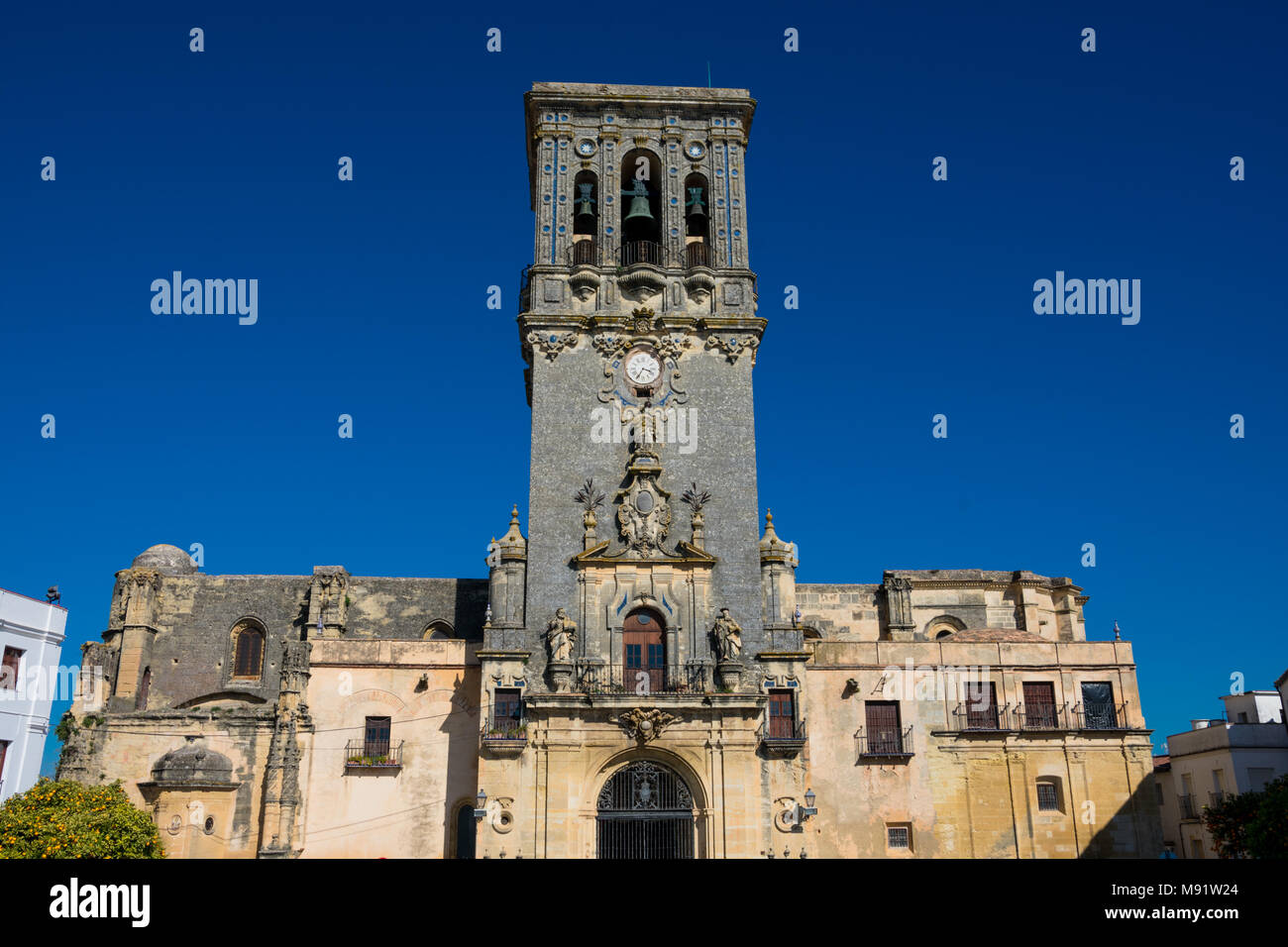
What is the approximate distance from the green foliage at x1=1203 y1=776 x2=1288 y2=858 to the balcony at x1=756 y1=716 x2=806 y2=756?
12.1m

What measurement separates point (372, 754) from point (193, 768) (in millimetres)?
6015

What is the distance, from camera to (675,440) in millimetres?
37219

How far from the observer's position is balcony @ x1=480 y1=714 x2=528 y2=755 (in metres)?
33.0

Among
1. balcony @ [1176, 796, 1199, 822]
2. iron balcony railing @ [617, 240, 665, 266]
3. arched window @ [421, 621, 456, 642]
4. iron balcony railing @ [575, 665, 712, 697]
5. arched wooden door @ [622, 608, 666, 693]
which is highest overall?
iron balcony railing @ [617, 240, 665, 266]

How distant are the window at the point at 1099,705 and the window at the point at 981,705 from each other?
3.06 metres

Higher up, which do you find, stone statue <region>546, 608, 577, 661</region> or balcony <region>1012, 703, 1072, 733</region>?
stone statue <region>546, 608, 577, 661</region>

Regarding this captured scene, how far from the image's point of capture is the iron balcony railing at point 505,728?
1304 inches

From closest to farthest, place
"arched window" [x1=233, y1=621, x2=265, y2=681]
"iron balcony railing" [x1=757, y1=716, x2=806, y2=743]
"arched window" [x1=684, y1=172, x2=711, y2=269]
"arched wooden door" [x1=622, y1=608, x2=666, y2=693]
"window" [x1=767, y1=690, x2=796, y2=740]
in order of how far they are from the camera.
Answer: "iron balcony railing" [x1=757, y1=716, x2=806, y2=743] → "arched wooden door" [x1=622, y1=608, x2=666, y2=693] → "window" [x1=767, y1=690, x2=796, y2=740] → "arched window" [x1=684, y1=172, x2=711, y2=269] → "arched window" [x1=233, y1=621, x2=265, y2=681]

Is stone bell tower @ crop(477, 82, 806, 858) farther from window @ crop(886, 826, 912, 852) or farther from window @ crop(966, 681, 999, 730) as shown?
window @ crop(966, 681, 999, 730)

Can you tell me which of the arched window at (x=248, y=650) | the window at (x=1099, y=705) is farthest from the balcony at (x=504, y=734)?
the window at (x=1099, y=705)

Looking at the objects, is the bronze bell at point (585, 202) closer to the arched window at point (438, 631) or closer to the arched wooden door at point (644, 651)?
the arched wooden door at point (644, 651)

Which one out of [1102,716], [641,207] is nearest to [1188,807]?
[1102,716]

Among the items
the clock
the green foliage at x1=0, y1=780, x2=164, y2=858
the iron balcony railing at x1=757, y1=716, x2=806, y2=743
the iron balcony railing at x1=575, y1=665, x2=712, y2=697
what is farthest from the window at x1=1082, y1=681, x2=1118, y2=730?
the green foliage at x1=0, y1=780, x2=164, y2=858
